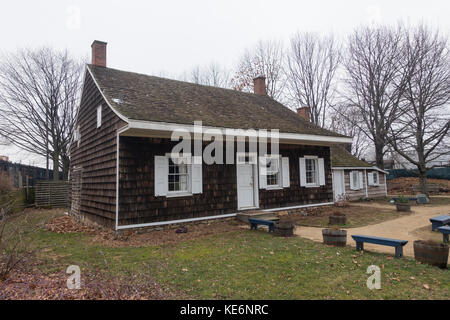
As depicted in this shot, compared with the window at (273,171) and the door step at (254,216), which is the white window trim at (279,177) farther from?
the door step at (254,216)

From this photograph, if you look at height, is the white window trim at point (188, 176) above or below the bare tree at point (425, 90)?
below

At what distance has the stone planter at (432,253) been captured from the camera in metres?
4.76

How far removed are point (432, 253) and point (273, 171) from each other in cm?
696

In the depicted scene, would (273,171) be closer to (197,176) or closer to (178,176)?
(197,176)

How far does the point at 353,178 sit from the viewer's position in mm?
18172

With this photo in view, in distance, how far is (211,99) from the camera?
12242mm

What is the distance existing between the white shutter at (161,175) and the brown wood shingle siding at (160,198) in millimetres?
132

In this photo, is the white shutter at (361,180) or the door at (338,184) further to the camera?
the white shutter at (361,180)

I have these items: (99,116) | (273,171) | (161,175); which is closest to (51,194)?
(99,116)

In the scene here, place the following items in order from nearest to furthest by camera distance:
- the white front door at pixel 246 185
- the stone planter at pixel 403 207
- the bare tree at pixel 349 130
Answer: the white front door at pixel 246 185 → the stone planter at pixel 403 207 → the bare tree at pixel 349 130

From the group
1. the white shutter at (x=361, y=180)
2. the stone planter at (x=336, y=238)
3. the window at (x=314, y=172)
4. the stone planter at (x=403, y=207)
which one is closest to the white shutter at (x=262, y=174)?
the window at (x=314, y=172)

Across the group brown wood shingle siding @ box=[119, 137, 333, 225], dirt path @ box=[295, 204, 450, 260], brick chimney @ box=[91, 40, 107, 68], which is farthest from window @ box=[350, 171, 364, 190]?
brick chimney @ box=[91, 40, 107, 68]

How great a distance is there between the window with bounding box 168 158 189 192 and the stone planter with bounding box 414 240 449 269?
6530mm
